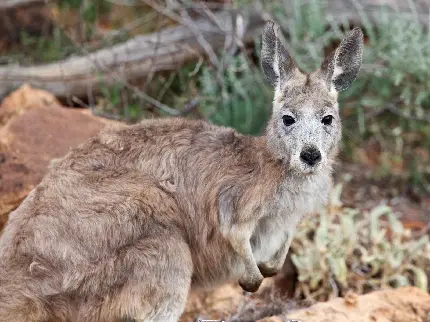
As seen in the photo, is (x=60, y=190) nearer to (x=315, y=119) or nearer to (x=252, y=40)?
(x=315, y=119)

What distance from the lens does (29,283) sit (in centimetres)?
434

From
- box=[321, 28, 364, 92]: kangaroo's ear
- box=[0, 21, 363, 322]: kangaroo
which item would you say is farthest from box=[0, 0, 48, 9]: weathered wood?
box=[321, 28, 364, 92]: kangaroo's ear

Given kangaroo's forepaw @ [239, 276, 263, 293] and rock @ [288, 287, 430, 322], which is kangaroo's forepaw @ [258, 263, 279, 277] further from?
rock @ [288, 287, 430, 322]

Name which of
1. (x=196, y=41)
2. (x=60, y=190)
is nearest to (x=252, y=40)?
(x=196, y=41)

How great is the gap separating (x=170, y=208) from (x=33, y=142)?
196 centimetres

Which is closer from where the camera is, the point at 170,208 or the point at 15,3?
the point at 170,208

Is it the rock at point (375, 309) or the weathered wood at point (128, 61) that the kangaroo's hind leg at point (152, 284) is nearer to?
the rock at point (375, 309)

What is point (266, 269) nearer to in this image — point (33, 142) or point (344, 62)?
point (344, 62)

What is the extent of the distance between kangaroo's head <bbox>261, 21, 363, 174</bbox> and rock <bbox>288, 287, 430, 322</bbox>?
101cm

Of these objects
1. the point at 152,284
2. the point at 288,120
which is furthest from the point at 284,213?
the point at 152,284

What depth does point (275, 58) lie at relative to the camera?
5.07 meters

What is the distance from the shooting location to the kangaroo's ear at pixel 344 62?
16.5 ft

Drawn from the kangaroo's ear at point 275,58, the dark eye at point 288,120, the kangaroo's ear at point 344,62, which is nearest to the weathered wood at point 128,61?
the kangaroo's ear at point 275,58

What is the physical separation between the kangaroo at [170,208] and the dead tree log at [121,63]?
3.07 meters
